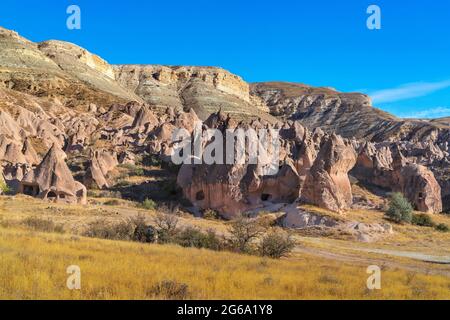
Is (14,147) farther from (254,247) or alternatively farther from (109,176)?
(254,247)

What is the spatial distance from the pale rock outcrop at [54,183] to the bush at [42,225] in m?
10.3

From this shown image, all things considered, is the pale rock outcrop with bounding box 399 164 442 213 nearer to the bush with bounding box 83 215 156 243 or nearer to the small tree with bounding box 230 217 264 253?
the small tree with bounding box 230 217 264 253

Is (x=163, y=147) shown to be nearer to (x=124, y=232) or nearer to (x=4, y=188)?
(x=4, y=188)

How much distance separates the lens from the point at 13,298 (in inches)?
315

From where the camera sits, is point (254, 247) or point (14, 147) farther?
point (14, 147)

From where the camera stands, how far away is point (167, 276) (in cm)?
1038

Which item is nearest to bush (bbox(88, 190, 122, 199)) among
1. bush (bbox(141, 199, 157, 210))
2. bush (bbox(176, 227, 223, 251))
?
bush (bbox(141, 199, 157, 210))

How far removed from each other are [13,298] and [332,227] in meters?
20.7

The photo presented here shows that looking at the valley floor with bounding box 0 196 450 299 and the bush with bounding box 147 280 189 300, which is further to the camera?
the valley floor with bounding box 0 196 450 299

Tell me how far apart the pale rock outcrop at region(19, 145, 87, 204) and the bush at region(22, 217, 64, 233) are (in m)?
10.3

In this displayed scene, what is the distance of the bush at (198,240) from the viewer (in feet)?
60.8

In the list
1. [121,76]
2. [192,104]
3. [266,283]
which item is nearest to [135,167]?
[266,283]

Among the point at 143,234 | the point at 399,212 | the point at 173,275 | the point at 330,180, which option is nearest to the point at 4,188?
the point at 143,234

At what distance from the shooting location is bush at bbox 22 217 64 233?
1895 centimetres
